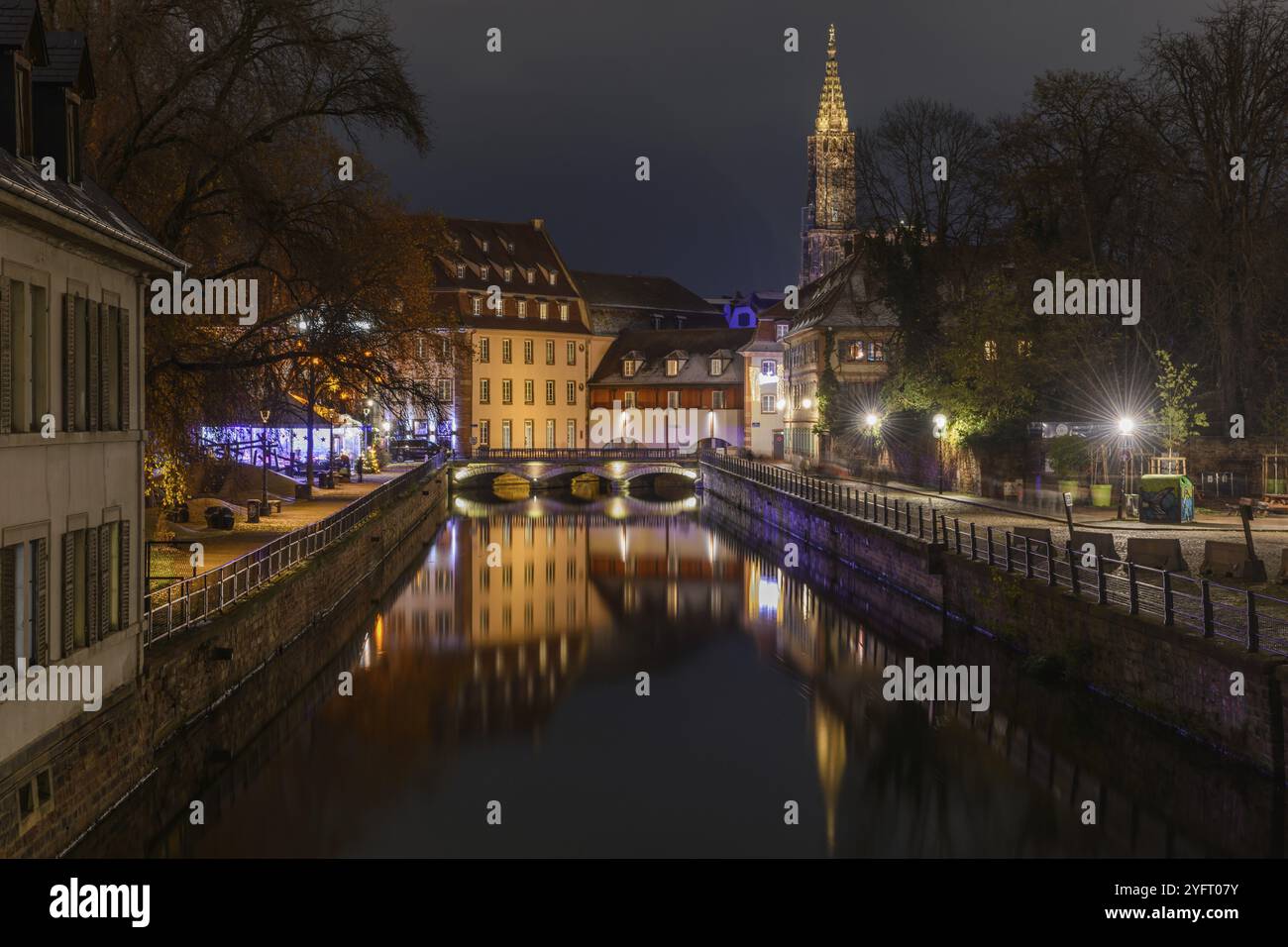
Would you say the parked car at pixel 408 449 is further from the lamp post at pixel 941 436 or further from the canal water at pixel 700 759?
the canal water at pixel 700 759

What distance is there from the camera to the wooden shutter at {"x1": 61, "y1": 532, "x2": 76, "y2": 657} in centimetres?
1354

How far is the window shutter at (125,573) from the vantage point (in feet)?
49.8

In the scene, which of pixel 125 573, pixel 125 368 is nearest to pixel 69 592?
pixel 125 573

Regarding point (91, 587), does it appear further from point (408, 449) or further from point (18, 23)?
point (408, 449)

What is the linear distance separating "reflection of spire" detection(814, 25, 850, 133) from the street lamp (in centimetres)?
8837

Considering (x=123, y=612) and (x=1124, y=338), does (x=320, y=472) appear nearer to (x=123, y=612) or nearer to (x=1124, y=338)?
(x=1124, y=338)

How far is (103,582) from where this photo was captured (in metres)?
14.6

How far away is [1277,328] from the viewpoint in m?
40.6

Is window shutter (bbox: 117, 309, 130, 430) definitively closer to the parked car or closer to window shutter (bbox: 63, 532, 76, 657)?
window shutter (bbox: 63, 532, 76, 657)

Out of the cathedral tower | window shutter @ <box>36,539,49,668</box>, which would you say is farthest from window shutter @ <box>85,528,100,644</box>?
the cathedral tower

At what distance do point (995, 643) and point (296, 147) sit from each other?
56.9 feet

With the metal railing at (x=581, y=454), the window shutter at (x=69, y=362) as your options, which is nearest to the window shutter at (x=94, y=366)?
the window shutter at (x=69, y=362)

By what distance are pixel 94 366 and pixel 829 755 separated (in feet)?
39.5
